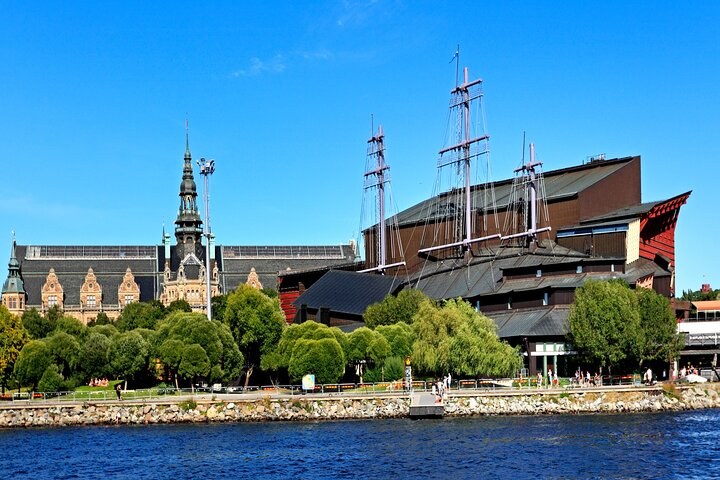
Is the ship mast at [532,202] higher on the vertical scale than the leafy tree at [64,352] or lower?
higher

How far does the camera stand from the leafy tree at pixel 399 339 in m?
95.6

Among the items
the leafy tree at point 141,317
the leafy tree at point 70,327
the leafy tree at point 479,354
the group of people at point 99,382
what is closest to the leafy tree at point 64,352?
the group of people at point 99,382

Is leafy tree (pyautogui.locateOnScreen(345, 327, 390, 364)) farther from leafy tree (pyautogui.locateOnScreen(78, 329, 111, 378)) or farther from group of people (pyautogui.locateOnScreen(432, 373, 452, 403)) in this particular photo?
leafy tree (pyautogui.locateOnScreen(78, 329, 111, 378))

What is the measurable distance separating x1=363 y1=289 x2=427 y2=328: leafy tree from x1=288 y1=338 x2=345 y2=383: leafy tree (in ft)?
78.9

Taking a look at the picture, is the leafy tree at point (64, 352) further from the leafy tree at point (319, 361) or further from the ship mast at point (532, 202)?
the ship mast at point (532, 202)

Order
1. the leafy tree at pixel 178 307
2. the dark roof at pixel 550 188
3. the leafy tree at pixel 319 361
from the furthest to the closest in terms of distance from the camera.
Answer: the leafy tree at pixel 178 307 < the dark roof at pixel 550 188 < the leafy tree at pixel 319 361

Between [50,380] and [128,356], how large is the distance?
763cm

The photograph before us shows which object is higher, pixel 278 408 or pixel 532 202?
pixel 532 202

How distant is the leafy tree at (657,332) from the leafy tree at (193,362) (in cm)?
3550

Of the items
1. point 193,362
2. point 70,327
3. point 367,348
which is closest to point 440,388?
point 367,348

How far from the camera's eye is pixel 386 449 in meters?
60.1

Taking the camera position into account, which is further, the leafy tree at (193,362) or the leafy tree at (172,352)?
the leafy tree at (172,352)

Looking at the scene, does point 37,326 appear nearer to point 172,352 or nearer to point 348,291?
point 348,291

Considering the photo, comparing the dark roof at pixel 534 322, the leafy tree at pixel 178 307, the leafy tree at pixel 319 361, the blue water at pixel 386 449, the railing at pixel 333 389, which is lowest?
the blue water at pixel 386 449
